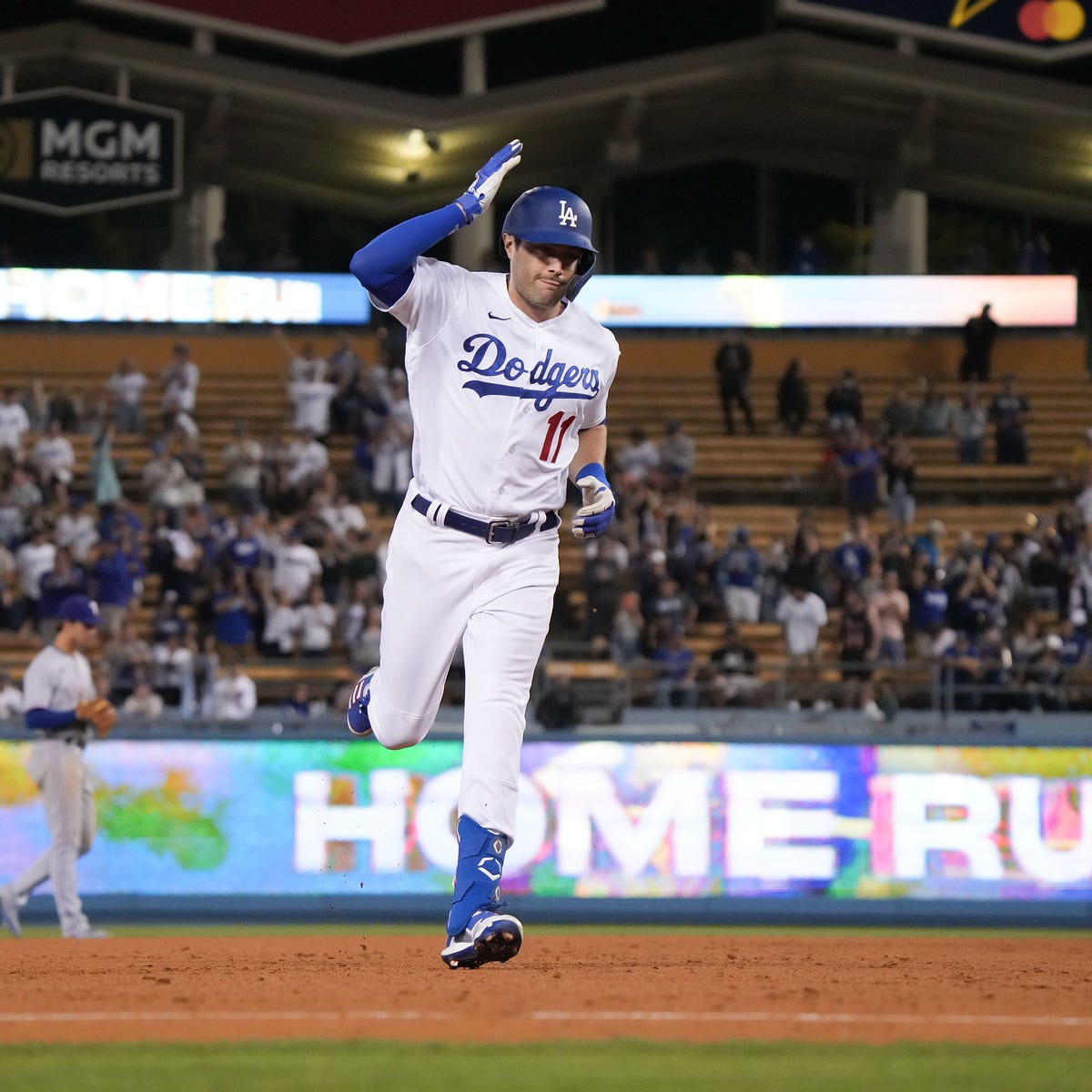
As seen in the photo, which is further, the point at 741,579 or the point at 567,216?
the point at 741,579

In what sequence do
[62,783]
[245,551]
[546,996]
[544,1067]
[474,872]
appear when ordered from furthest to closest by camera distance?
[245,551] → [62,783] → [474,872] → [546,996] → [544,1067]

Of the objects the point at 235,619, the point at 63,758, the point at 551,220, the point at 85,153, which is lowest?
the point at 63,758

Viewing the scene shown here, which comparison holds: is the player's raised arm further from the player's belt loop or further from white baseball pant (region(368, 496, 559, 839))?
white baseball pant (region(368, 496, 559, 839))

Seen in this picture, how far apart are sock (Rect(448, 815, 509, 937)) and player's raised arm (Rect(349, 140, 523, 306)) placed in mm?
2055

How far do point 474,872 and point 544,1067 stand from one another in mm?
1709

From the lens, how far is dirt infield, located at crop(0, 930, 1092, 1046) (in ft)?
20.5

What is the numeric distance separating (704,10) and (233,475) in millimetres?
14183

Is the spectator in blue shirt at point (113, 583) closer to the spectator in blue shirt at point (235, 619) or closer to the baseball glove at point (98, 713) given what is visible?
the spectator in blue shirt at point (235, 619)

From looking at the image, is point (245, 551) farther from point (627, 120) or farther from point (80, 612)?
Answer: point (627, 120)

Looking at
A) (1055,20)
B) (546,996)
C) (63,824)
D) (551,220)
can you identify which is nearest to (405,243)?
(551,220)

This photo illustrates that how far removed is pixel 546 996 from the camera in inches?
274

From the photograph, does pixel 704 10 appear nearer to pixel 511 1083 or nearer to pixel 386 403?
pixel 386 403

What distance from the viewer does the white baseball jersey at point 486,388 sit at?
292 inches

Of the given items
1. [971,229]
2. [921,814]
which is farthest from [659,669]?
[971,229]
